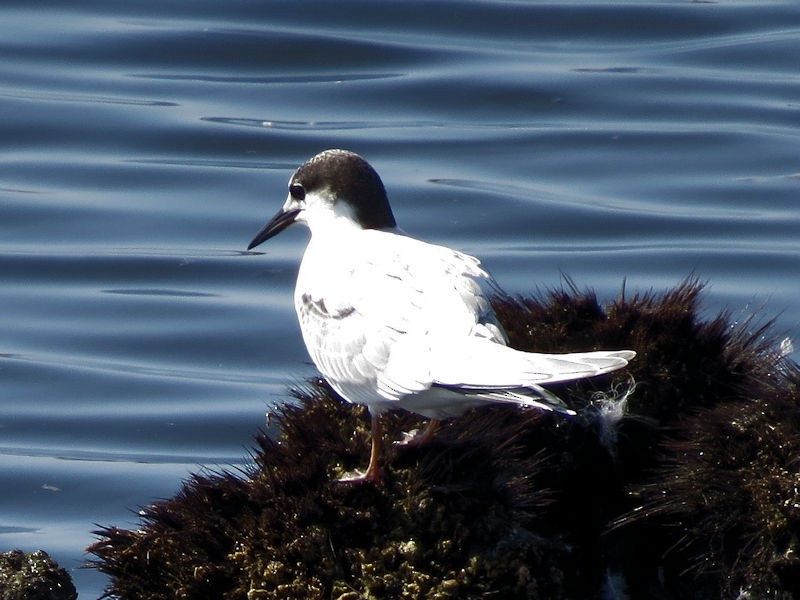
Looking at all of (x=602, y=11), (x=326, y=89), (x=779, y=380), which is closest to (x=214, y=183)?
(x=326, y=89)

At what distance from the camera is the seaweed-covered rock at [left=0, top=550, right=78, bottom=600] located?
426 centimetres

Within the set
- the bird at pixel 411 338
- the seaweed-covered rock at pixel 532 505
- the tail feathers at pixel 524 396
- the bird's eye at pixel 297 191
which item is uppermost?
the bird's eye at pixel 297 191

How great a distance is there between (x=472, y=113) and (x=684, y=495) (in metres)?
9.26

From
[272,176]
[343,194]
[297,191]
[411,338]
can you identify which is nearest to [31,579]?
[411,338]

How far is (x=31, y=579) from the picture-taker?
4.28 metres

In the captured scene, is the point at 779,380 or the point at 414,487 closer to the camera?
the point at 414,487

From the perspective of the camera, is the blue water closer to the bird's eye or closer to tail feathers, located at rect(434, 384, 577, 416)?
the bird's eye

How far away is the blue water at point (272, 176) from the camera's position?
8859 millimetres

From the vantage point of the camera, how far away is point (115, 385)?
9117mm

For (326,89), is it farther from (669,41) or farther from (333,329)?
(333,329)

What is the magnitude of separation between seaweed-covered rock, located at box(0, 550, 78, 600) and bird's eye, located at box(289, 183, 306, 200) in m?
2.23

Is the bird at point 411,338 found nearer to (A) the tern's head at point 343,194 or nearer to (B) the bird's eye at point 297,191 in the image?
(A) the tern's head at point 343,194

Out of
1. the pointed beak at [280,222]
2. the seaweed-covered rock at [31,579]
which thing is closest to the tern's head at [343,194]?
the pointed beak at [280,222]

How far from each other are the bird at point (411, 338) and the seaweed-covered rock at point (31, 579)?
0.97 meters
